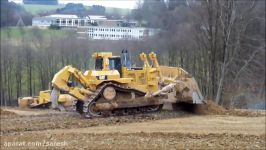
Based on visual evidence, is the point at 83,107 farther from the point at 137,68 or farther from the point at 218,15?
the point at 218,15

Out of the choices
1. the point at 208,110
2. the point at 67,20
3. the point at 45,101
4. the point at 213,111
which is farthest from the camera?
the point at 45,101

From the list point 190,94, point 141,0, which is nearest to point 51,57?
point 141,0

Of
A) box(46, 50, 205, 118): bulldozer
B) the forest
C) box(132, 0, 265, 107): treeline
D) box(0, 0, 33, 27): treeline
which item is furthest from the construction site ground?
box(132, 0, 265, 107): treeline

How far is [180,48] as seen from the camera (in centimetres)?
4094

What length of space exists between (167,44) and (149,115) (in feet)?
50.9

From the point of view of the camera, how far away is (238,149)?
1200cm

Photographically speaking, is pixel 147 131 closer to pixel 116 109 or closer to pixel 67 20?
pixel 67 20

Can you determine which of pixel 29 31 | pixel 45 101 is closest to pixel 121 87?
pixel 29 31

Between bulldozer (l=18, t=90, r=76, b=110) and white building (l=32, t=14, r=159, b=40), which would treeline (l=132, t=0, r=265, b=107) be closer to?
white building (l=32, t=14, r=159, b=40)

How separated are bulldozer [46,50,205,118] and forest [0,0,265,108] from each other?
3.42 ft

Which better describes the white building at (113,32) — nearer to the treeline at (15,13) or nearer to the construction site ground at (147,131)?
the construction site ground at (147,131)

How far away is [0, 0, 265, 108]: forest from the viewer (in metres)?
27.5

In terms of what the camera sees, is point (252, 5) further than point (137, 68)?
Yes

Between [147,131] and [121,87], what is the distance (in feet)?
16.8
